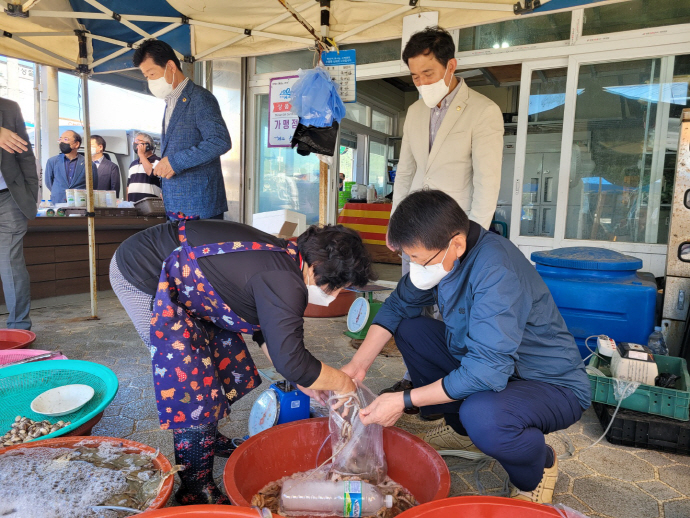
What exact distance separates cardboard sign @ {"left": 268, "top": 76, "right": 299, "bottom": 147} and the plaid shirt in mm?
2987

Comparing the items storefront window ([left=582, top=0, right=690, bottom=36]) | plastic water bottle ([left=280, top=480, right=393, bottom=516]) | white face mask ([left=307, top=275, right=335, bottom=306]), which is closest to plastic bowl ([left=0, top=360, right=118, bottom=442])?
plastic water bottle ([left=280, top=480, right=393, bottom=516])

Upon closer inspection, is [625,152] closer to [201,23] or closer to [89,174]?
[201,23]

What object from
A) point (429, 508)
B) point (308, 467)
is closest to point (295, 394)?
point (308, 467)

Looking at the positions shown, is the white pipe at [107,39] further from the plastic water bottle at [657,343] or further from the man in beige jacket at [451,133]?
the plastic water bottle at [657,343]

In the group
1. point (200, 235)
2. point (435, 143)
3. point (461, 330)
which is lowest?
point (461, 330)

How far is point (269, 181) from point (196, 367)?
15.1ft

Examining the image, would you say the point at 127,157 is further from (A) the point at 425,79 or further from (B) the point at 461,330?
(B) the point at 461,330

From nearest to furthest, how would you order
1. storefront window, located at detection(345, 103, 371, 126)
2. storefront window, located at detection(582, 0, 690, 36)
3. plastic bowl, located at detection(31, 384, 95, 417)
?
1. plastic bowl, located at detection(31, 384, 95, 417)
2. storefront window, located at detection(582, 0, 690, 36)
3. storefront window, located at detection(345, 103, 371, 126)

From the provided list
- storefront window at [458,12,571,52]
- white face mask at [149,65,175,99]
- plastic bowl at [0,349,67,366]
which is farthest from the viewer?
storefront window at [458,12,571,52]

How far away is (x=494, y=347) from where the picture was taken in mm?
1360

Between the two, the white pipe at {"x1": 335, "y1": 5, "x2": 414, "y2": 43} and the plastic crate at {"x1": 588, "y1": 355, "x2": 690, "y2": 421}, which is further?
the white pipe at {"x1": 335, "y1": 5, "x2": 414, "y2": 43}

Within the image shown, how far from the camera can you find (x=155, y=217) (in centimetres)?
552

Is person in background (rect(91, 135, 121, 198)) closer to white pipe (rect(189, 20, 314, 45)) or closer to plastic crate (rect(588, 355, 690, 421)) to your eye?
white pipe (rect(189, 20, 314, 45))

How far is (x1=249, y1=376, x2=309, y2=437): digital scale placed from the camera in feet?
5.76
